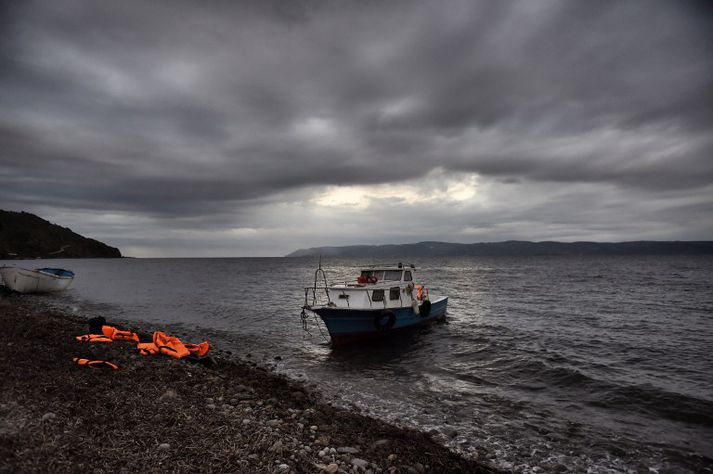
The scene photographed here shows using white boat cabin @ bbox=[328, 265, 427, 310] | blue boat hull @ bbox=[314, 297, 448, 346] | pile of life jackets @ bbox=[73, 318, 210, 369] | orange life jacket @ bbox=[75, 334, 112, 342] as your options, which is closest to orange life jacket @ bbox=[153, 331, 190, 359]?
pile of life jackets @ bbox=[73, 318, 210, 369]

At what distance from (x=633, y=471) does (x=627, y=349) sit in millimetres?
13534

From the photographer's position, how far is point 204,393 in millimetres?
10258

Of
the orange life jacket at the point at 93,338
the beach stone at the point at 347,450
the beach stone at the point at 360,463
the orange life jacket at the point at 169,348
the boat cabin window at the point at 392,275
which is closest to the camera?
the beach stone at the point at 360,463

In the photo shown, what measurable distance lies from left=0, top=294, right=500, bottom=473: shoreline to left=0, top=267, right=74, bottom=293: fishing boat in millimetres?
34905

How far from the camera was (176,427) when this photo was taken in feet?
24.9

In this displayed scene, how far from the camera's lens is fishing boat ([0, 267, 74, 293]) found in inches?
1495

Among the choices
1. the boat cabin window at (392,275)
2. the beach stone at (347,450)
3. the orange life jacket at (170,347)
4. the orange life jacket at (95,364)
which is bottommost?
the beach stone at (347,450)

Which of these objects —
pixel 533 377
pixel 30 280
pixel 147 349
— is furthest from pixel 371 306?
pixel 30 280

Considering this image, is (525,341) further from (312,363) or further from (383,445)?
(383,445)

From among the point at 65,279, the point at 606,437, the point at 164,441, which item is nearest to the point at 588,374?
the point at 606,437

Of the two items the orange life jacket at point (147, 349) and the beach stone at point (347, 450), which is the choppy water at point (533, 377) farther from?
the orange life jacket at point (147, 349)

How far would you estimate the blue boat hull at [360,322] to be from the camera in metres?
19.4

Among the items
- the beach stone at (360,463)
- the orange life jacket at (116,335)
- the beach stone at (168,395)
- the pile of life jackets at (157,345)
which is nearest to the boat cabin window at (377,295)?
the pile of life jackets at (157,345)

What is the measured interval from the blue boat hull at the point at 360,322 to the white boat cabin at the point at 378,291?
1.95 ft
